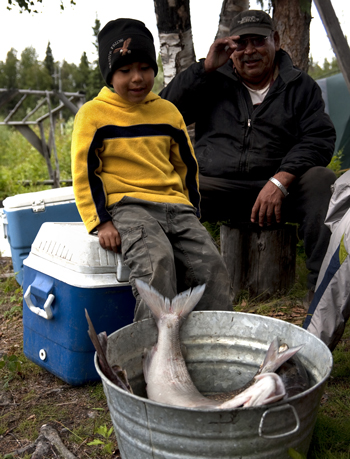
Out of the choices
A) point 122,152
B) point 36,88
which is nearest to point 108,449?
point 122,152

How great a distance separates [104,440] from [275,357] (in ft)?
3.11

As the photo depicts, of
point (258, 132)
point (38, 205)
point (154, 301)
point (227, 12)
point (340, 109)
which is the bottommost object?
point (154, 301)

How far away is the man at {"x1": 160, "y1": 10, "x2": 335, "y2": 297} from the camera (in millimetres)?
3242

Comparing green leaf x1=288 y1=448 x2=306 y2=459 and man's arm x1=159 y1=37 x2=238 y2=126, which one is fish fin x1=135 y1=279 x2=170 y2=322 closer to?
green leaf x1=288 y1=448 x2=306 y2=459

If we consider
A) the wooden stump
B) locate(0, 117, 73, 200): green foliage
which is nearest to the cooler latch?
the wooden stump

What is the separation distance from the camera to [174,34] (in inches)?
167

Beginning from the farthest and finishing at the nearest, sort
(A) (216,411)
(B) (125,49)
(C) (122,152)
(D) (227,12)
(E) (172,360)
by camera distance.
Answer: (D) (227,12), (C) (122,152), (B) (125,49), (E) (172,360), (A) (216,411)

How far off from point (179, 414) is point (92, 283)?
1.13 m

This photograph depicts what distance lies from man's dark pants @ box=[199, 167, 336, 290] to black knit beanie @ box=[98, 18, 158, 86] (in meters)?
1.19

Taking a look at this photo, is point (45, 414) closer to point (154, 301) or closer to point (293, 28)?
point (154, 301)

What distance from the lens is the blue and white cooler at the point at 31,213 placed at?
3.69m

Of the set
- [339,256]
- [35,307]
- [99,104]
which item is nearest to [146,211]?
[99,104]

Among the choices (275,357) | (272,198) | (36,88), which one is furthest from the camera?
(36,88)

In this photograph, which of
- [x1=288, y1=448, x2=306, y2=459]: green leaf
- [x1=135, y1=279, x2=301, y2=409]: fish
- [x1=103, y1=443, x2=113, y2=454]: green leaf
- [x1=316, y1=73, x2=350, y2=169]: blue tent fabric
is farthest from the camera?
[x1=316, y1=73, x2=350, y2=169]: blue tent fabric
